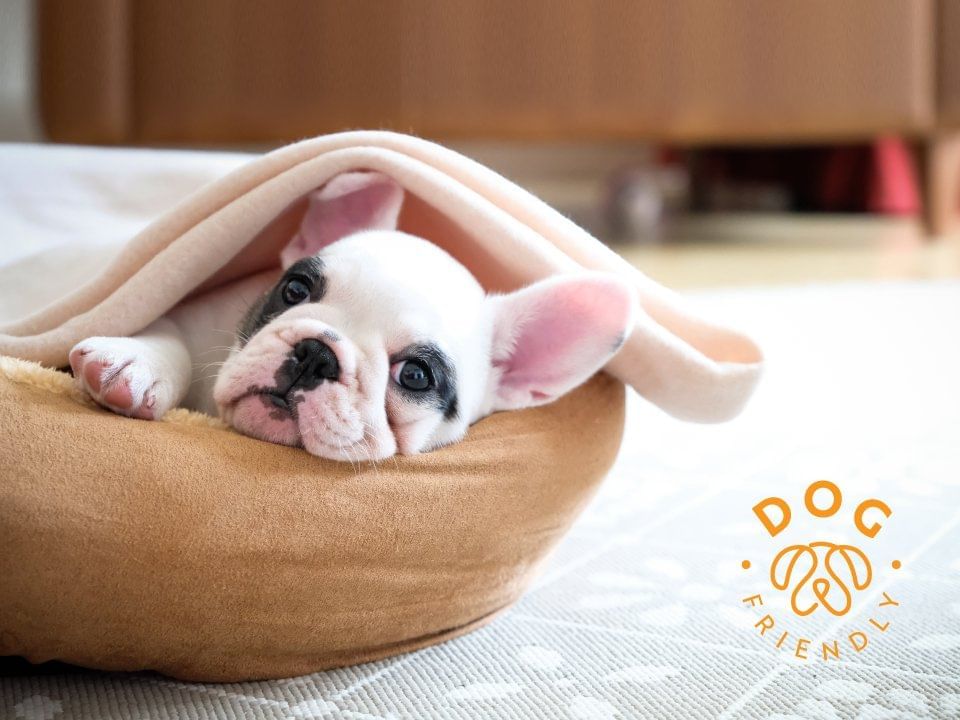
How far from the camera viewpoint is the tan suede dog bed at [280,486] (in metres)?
1.00

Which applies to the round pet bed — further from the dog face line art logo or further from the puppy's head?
the dog face line art logo

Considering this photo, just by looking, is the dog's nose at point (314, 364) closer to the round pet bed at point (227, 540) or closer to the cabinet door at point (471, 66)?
the round pet bed at point (227, 540)

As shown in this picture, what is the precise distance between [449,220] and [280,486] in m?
0.50

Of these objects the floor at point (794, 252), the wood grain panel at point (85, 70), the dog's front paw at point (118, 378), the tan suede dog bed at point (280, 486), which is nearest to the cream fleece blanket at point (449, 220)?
the tan suede dog bed at point (280, 486)

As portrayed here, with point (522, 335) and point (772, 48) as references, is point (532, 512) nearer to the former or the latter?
point (522, 335)

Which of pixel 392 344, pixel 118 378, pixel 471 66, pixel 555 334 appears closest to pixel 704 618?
pixel 555 334

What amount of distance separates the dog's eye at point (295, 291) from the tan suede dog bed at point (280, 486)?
0.30ft

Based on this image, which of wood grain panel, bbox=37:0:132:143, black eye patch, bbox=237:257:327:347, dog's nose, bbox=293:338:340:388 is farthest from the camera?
wood grain panel, bbox=37:0:132:143

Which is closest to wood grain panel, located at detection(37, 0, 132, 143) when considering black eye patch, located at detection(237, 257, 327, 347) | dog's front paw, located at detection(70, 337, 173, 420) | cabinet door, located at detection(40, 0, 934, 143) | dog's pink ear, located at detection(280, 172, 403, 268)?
cabinet door, located at detection(40, 0, 934, 143)

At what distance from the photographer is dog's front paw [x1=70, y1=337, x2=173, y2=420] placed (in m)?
1.16

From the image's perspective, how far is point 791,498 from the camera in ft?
5.65

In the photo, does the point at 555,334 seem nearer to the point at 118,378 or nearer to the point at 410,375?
the point at 410,375

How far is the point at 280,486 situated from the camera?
107 cm

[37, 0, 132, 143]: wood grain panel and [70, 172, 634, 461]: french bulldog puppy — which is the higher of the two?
[37, 0, 132, 143]: wood grain panel
